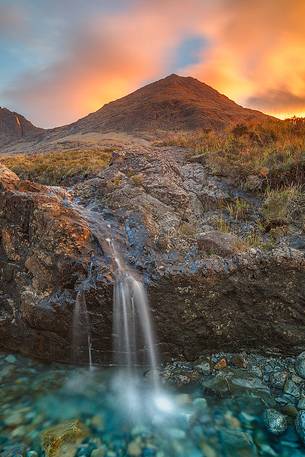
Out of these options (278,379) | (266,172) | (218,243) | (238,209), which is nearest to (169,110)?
(266,172)

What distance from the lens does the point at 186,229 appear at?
6.99m

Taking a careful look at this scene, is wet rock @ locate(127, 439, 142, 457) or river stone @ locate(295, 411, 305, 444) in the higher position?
wet rock @ locate(127, 439, 142, 457)

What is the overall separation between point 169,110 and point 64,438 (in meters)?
77.5

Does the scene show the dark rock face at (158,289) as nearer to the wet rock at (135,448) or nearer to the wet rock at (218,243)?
the wet rock at (218,243)

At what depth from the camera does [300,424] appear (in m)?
4.43

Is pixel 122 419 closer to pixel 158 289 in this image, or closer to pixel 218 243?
pixel 158 289

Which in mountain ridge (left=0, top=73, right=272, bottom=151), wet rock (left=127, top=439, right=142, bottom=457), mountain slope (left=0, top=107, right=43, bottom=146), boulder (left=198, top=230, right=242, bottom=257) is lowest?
wet rock (left=127, top=439, right=142, bottom=457)

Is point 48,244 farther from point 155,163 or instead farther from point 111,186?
point 155,163

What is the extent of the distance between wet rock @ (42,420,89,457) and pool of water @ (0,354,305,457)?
0.01 metres

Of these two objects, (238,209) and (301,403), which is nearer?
(301,403)

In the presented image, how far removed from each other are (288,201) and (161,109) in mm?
74793

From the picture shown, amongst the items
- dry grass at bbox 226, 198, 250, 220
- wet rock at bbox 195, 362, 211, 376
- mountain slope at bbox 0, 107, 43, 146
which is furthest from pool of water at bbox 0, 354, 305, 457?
mountain slope at bbox 0, 107, 43, 146

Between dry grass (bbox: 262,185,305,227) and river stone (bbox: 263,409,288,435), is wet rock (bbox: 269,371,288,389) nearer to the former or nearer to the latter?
river stone (bbox: 263,409,288,435)

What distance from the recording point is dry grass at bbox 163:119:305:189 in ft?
28.4
